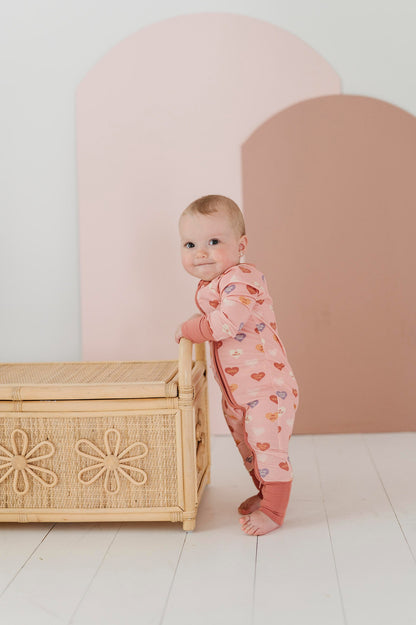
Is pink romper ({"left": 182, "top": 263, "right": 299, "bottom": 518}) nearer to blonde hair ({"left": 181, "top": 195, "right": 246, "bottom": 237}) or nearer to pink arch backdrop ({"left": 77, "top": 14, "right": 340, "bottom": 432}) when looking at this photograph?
blonde hair ({"left": 181, "top": 195, "right": 246, "bottom": 237})

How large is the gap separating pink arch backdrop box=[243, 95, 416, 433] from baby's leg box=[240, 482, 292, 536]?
0.83 m

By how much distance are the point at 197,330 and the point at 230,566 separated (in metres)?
0.52

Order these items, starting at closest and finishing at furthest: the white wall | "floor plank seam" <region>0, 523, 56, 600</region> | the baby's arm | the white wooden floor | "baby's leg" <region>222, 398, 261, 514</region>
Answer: the white wooden floor → "floor plank seam" <region>0, 523, 56, 600</region> → the baby's arm → "baby's leg" <region>222, 398, 261, 514</region> → the white wall

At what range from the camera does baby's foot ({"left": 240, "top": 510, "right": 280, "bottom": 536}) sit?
1.61 metres

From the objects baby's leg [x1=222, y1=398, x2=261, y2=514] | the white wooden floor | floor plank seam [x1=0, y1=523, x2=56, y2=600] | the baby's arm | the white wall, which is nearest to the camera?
the white wooden floor

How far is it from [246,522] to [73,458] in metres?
0.43

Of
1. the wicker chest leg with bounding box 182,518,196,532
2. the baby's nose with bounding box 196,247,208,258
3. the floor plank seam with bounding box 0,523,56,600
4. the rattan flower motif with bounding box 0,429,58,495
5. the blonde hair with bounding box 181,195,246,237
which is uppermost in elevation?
the blonde hair with bounding box 181,195,246,237

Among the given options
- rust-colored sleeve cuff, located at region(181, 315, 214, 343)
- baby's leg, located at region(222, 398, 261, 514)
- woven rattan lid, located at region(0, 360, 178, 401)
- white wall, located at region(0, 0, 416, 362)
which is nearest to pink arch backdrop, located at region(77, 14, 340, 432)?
white wall, located at region(0, 0, 416, 362)

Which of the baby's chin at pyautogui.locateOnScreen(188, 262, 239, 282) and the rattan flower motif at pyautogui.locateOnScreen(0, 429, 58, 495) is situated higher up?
the baby's chin at pyautogui.locateOnScreen(188, 262, 239, 282)

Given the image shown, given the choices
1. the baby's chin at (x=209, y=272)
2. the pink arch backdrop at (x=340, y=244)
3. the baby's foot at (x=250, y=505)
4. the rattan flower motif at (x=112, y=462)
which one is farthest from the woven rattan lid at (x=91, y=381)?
the pink arch backdrop at (x=340, y=244)

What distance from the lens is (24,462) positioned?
1.63 meters

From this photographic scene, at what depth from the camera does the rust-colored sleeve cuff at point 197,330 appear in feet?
5.31

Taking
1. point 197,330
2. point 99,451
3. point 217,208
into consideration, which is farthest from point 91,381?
point 217,208

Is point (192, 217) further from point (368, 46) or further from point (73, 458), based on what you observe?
point (368, 46)
